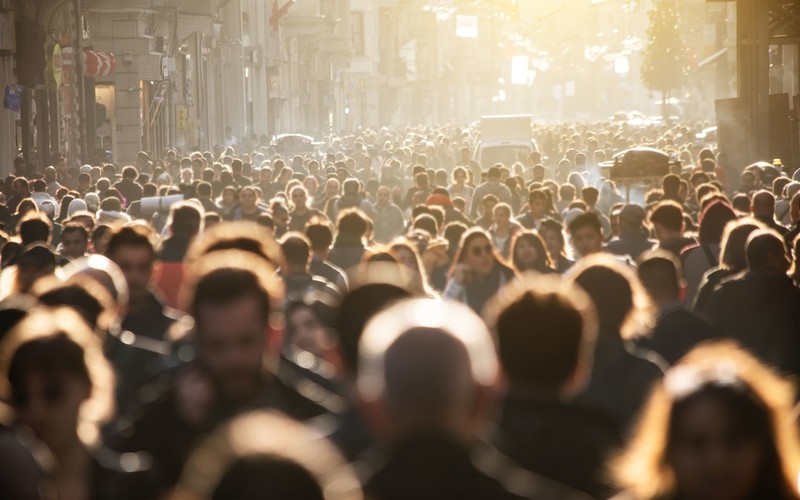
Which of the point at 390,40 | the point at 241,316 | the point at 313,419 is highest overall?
the point at 390,40

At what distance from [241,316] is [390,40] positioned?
13616 cm

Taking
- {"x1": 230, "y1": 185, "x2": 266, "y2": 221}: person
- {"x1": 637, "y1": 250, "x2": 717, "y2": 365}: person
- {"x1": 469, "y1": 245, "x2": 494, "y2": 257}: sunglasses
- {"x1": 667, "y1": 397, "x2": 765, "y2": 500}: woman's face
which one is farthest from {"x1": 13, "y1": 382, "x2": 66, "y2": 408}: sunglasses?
{"x1": 230, "y1": 185, "x2": 266, "y2": 221}: person

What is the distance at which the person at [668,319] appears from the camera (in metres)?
8.04

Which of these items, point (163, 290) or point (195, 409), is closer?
point (195, 409)

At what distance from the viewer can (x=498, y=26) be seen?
584ft

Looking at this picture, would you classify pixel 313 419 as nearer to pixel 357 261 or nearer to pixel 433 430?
pixel 433 430

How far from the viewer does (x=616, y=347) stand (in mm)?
6754

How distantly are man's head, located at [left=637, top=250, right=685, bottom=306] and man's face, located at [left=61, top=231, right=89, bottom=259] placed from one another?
482 centimetres

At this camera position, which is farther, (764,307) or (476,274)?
(476,274)

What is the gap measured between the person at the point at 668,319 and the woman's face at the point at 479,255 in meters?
2.14

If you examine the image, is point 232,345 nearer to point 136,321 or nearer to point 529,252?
point 136,321

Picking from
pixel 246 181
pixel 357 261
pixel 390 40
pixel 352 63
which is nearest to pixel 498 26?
pixel 390 40

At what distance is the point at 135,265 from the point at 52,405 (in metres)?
3.49

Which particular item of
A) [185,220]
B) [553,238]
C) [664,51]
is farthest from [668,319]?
[664,51]
